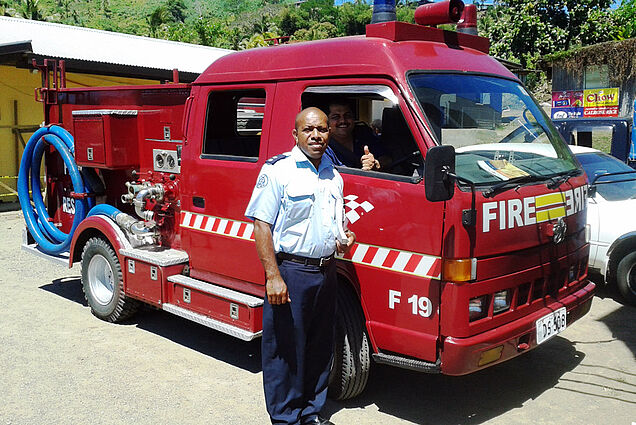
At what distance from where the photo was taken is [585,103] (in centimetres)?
1867

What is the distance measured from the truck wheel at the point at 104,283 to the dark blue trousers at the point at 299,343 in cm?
263

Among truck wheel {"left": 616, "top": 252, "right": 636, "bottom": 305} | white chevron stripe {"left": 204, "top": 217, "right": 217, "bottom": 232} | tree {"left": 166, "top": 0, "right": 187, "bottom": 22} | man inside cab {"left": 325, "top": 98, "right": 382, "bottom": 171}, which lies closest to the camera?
man inside cab {"left": 325, "top": 98, "right": 382, "bottom": 171}

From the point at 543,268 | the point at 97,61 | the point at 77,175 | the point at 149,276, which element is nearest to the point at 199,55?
the point at 97,61

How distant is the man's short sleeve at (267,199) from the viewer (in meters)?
3.58

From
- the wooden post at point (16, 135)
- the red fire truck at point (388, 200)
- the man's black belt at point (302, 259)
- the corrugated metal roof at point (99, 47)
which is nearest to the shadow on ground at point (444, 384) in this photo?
the red fire truck at point (388, 200)

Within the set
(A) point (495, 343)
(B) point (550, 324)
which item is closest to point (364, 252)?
(A) point (495, 343)

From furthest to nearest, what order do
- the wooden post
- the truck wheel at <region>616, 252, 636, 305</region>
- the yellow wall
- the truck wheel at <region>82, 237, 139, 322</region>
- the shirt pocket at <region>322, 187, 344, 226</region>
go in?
1. the wooden post
2. the yellow wall
3. the truck wheel at <region>616, 252, 636, 305</region>
4. the truck wheel at <region>82, 237, 139, 322</region>
5. the shirt pocket at <region>322, 187, 344, 226</region>

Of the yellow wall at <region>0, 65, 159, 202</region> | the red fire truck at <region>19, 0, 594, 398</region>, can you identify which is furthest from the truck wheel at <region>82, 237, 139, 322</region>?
the yellow wall at <region>0, 65, 159, 202</region>

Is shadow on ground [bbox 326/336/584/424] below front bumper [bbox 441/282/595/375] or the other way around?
below

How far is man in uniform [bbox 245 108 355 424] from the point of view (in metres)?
3.60

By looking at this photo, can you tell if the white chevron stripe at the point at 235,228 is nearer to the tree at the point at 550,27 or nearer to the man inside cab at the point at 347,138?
the man inside cab at the point at 347,138

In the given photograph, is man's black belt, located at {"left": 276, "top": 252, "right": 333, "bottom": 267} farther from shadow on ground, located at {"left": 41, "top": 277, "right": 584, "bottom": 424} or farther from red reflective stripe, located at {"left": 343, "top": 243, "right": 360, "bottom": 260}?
shadow on ground, located at {"left": 41, "top": 277, "right": 584, "bottom": 424}

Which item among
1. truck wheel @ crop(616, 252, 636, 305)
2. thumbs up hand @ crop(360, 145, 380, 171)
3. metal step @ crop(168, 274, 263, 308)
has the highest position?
thumbs up hand @ crop(360, 145, 380, 171)

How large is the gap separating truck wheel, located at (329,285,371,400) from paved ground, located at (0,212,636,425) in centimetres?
22
